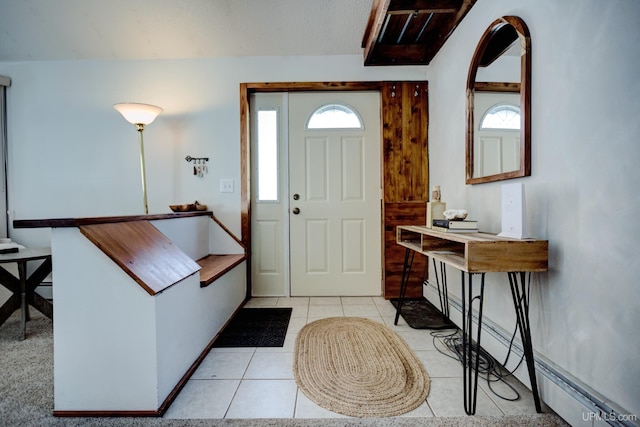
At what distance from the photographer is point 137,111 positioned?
7.87 ft

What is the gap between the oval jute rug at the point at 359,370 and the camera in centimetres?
132

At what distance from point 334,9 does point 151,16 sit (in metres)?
1.50

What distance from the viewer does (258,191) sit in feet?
9.52

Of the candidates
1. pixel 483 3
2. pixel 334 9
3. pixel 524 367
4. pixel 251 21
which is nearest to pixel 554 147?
pixel 524 367

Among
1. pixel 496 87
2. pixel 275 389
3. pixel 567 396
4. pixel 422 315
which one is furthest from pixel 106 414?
pixel 496 87

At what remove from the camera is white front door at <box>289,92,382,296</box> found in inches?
113

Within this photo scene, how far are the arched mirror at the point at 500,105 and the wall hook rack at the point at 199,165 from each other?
2.24m

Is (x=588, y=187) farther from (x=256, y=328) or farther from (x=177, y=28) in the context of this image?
(x=177, y=28)

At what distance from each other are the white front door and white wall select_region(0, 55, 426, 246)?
39cm

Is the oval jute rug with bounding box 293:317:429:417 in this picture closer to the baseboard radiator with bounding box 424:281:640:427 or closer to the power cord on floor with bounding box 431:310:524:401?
the power cord on floor with bounding box 431:310:524:401

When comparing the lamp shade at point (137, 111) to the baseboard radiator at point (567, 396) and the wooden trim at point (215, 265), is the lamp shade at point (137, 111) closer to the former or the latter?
Answer: the wooden trim at point (215, 265)

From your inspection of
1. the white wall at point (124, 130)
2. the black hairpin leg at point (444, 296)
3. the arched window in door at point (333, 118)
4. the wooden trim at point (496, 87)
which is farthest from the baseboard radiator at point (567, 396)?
the white wall at point (124, 130)

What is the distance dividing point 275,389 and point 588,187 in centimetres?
157

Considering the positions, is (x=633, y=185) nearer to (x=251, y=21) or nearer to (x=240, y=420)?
(x=240, y=420)
